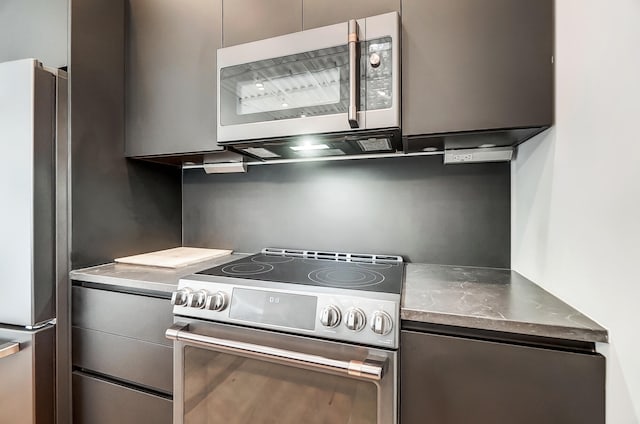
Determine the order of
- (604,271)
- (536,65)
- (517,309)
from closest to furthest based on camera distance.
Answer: (604,271)
(517,309)
(536,65)

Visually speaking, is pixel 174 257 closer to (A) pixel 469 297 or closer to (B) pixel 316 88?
(B) pixel 316 88

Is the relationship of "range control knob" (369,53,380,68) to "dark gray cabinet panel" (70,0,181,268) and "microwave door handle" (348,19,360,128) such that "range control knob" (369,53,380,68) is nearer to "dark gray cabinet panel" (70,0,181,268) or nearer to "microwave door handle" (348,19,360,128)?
"microwave door handle" (348,19,360,128)

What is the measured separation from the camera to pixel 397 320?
2.48 feet

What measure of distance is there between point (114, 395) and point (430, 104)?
63.3 inches

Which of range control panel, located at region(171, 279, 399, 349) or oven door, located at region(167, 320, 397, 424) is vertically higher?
range control panel, located at region(171, 279, 399, 349)

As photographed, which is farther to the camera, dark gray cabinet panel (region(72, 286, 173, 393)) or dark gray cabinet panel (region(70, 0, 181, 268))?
A: dark gray cabinet panel (region(70, 0, 181, 268))

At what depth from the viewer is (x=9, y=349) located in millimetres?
1011

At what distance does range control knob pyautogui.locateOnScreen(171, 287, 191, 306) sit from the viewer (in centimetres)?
96

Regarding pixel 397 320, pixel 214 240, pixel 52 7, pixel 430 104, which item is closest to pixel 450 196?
pixel 430 104

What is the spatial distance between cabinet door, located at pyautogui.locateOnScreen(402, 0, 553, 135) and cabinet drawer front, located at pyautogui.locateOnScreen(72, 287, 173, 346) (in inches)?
44.0

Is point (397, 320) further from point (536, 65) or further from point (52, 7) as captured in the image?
point (52, 7)

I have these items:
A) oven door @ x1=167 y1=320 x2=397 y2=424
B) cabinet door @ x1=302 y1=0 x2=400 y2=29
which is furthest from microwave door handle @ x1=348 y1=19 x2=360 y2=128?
oven door @ x1=167 y1=320 x2=397 y2=424

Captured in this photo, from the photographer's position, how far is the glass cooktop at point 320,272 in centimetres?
95

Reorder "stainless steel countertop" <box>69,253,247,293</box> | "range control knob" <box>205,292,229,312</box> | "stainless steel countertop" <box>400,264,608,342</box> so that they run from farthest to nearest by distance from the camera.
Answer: "stainless steel countertop" <box>69,253,247,293</box>, "range control knob" <box>205,292,229,312</box>, "stainless steel countertop" <box>400,264,608,342</box>
